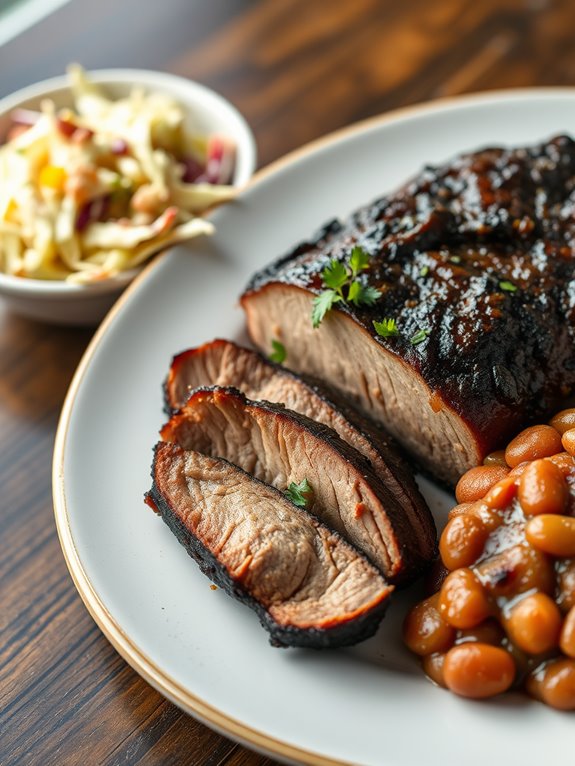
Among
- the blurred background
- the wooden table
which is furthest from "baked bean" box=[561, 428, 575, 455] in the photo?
the blurred background

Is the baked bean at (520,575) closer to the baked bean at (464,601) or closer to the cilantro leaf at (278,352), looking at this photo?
the baked bean at (464,601)

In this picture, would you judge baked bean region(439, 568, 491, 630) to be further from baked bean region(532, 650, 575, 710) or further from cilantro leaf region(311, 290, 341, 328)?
cilantro leaf region(311, 290, 341, 328)

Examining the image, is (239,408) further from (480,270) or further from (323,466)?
(480,270)

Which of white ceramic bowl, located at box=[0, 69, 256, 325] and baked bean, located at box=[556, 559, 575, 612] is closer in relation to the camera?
baked bean, located at box=[556, 559, 575, 612]

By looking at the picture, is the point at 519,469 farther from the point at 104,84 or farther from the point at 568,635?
the point at 104,84

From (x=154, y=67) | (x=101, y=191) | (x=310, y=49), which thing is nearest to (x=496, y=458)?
(x=101, y=191)
